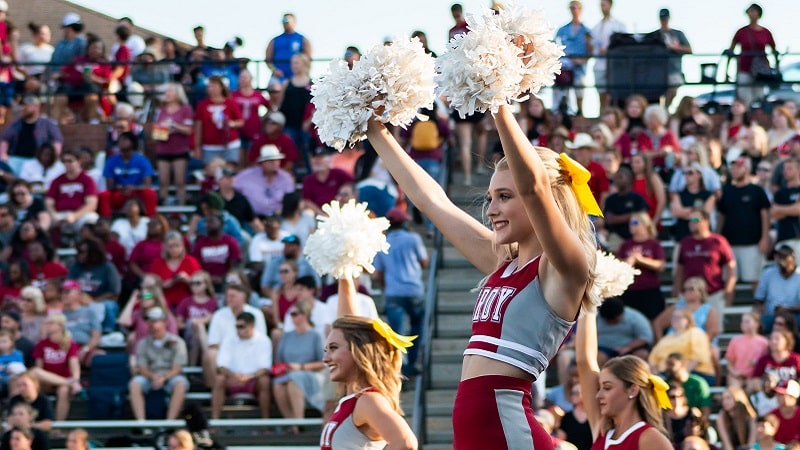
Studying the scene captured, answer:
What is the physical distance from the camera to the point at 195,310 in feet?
37.6

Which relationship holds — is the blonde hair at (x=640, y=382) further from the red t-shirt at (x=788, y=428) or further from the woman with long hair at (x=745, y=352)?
the woman with long hair at (x=745, y=352)

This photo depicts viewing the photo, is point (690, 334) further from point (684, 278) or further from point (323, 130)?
point (323, 130)

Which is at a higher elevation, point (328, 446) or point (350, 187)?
point (350, 187)

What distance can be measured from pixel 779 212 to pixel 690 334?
2.00 m

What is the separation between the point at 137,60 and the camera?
16.5 m

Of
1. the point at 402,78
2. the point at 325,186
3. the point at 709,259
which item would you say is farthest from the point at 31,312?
the point at 402,78

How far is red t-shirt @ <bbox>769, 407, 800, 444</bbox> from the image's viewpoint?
30.9 ft

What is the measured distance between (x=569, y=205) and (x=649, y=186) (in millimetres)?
8706

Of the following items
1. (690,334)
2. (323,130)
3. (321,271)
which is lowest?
(690,334)

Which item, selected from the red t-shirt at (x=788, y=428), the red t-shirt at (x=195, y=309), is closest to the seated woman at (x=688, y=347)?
the red t-shirt at (x=788, y=428)

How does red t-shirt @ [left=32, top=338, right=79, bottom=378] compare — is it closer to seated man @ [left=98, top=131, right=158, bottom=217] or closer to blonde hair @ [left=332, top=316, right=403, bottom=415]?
seated man @ [left=98, top=131, right=158, bottom=217]

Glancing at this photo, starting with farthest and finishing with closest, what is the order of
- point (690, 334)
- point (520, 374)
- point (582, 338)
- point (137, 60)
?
point (137, 60) → point (690, 334) → point (582, 338) → point (520, 374)

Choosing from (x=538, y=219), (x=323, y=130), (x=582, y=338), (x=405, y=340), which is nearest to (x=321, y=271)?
(x=405, y=340)

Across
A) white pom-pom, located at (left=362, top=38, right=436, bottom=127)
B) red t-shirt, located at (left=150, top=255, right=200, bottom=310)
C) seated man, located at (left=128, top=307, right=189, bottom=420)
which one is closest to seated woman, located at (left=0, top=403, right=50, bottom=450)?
seated man, located at (left=128, top=307, right=189, bottom=420)
